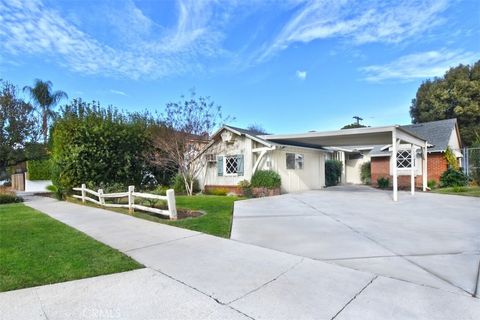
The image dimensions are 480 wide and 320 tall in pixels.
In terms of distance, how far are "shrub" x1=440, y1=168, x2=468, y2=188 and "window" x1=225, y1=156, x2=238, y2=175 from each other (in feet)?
39.4

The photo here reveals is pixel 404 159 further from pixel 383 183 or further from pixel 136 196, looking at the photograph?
pixel 136 196

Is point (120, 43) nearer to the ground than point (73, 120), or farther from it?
farther from it

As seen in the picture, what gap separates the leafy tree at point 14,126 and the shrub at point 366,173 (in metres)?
23.4

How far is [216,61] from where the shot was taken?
51.0 feet

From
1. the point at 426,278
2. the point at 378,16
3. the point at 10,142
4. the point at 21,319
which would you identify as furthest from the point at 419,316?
the point at 10,142

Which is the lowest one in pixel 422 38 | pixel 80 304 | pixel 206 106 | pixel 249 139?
pixel 80 304

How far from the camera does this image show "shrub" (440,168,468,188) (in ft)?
54.6

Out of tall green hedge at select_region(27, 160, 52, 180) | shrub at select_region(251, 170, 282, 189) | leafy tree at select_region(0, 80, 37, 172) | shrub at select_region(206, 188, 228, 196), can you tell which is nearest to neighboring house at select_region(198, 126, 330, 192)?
shrub at select_region(206, 188, 228, 196)

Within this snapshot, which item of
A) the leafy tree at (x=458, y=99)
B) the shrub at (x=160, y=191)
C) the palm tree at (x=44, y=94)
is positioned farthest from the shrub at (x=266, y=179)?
the palm tree at (x=44, y=94)

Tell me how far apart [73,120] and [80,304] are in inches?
527

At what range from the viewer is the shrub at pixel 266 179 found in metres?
14.6

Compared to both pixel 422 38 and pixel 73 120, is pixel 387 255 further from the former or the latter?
pixel 73 120

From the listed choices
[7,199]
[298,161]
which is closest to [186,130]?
[298,161]

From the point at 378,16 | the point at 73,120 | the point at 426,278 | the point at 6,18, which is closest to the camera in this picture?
the point at 426,278
